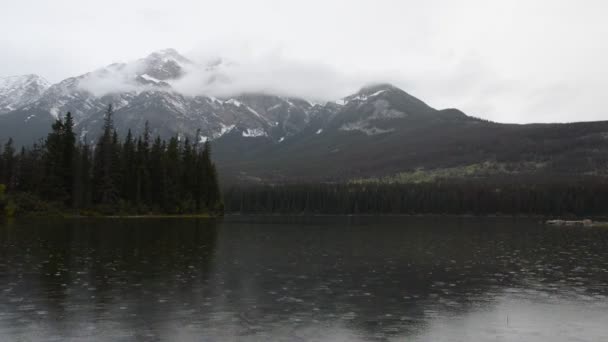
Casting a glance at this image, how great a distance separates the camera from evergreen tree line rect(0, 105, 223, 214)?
127 m

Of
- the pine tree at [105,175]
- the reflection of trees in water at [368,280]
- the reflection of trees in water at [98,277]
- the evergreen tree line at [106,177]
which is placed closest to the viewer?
the reflection of trees in water at [98,277]

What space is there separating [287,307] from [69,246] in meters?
38.0

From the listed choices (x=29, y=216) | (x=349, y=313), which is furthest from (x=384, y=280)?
(x=29, y=216)

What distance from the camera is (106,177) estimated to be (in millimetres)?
133375

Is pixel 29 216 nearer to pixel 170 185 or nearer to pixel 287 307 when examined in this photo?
pixel 170 185

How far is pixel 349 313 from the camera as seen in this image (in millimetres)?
27938

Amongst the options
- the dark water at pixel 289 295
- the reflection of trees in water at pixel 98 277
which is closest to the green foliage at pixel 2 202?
the reflection of trees in water at pixel 98 277

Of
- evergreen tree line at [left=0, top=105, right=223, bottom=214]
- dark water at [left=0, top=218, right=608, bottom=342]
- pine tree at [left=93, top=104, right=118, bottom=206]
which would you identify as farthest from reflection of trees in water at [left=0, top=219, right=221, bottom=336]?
pine tree at [left=93, top=104, right=118, bottom=206]

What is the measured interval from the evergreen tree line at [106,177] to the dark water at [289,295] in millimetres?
70642

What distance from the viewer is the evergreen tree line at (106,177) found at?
416 ft

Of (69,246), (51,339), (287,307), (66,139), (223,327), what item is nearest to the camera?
(51,339)

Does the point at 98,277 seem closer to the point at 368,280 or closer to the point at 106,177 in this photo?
the point at 368,280

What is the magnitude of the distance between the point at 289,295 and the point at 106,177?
112 m

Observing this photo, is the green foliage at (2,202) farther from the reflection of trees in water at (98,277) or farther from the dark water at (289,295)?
the dark water at (289,295)
